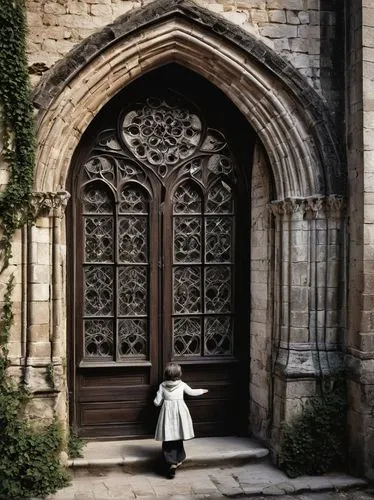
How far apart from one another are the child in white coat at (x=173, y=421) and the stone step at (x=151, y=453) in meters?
0.27

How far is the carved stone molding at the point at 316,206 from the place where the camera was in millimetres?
6531

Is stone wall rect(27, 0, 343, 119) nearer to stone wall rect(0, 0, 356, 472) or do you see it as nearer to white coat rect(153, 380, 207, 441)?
stone wall rect(0, 0, 356, 472)

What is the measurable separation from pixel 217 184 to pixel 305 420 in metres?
2.74

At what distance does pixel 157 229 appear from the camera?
701 centimetres

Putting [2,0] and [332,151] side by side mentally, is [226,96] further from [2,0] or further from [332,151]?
[2,0]

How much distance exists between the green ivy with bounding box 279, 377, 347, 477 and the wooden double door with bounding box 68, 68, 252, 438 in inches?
36.3

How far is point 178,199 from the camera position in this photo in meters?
7.09

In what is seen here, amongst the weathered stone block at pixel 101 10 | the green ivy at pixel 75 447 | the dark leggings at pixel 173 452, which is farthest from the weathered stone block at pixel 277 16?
the green ivy at pixel 75 447

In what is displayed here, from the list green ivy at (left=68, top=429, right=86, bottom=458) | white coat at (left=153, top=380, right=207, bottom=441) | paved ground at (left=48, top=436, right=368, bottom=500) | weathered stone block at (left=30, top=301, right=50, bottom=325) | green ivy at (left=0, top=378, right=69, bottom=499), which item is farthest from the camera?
green ivy at (left=68, top=429, right=86, bottom=458)

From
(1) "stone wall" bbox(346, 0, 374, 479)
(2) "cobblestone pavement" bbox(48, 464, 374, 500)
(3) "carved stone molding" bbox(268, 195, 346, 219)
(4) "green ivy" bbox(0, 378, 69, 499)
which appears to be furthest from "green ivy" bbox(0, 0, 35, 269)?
(1) "stone wall" bbox(346, 0, 374, 479)

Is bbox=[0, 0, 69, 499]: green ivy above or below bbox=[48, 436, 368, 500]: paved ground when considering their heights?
above

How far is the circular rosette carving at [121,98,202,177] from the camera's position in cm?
695

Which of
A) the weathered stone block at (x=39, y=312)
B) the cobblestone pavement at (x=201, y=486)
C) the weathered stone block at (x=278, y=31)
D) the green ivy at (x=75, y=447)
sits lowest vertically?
the cobblestone pavement at (x=201, y=486)

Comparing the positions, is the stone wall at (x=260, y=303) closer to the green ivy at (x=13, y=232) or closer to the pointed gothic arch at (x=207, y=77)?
the pointed gothic arch at (x=207, y=77)
